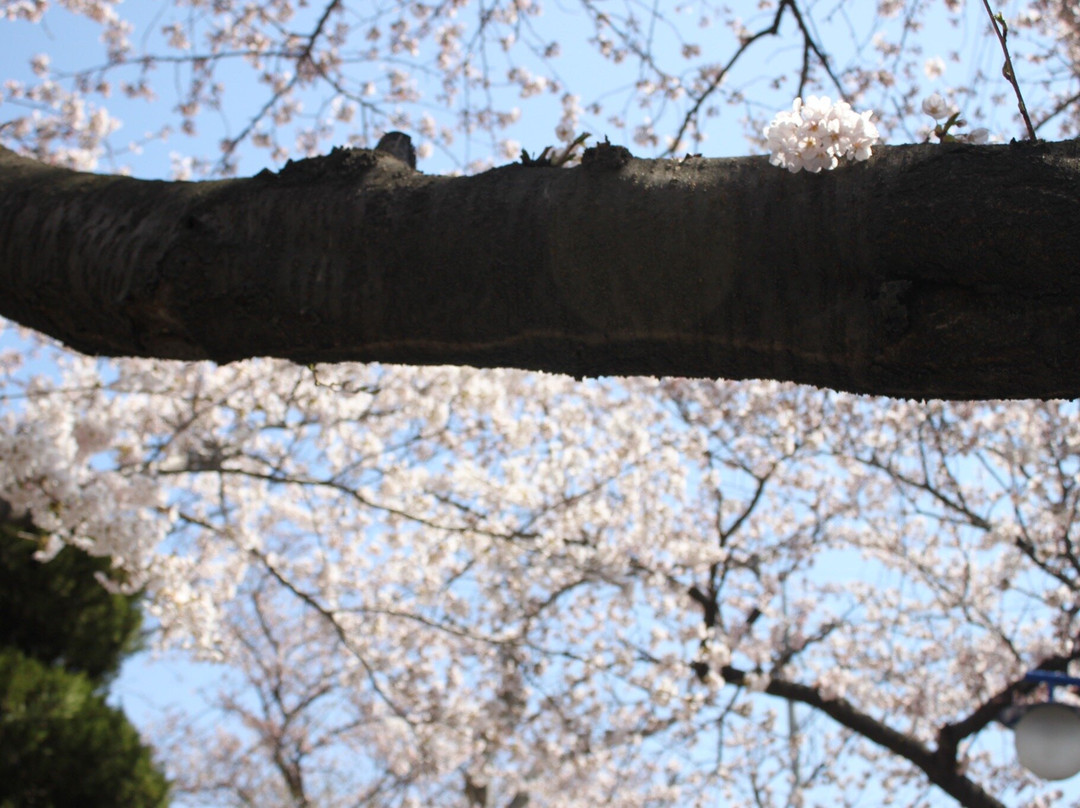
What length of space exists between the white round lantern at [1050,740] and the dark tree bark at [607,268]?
3254mm

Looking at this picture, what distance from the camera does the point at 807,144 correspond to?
→ 1.32 m

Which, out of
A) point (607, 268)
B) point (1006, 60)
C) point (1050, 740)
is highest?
point (1006, 60)

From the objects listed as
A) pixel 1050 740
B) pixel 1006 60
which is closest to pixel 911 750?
pixel 1050 740

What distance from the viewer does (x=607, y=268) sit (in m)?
1.26

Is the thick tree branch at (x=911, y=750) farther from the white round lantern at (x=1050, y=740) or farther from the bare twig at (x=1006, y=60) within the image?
the bare twig at (x=1006, y=60)

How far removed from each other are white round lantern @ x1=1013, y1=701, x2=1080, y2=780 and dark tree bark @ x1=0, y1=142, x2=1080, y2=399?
128 inches

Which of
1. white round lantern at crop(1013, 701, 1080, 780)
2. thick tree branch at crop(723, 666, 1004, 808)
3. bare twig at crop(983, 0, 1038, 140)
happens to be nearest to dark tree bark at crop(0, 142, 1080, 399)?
bare twig at crop(983, 0, 1038, 140)

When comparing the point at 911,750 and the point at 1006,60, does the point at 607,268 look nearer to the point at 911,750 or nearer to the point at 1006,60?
the point at 1006,60

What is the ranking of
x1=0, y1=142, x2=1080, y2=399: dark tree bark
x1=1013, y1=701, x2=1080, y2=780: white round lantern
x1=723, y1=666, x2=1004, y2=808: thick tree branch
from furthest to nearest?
x1=723, y1=666, x2=1004, y2=808: thick tree branch → x1=1013, y1=701, x2=1080, y2=780: white round lantern → x1=0, y1=142, x2=1080, y2=399: dark tree bark

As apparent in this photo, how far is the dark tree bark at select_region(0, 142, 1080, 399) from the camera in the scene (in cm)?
116

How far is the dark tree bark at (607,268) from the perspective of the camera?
1.16 m

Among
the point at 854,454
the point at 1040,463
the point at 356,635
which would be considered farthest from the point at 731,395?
the point at 356,635

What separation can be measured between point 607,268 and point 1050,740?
366 centimetres

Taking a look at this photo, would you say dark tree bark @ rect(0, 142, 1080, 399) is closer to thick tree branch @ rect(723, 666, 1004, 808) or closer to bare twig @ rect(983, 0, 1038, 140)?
bare twig @ rect(983, 0, 1038, 140)
